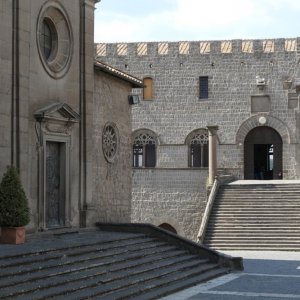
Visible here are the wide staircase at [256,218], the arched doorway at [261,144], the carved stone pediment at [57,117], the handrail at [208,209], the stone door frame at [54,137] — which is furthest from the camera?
the arched doorway at [261,144]

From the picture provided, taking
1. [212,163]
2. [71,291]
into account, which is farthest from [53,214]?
[212,163]

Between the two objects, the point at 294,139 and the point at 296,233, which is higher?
the point at 294,139

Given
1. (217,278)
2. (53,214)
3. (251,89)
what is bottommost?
(217,278)

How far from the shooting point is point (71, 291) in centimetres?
1241

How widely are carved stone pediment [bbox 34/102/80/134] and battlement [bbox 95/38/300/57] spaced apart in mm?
19384

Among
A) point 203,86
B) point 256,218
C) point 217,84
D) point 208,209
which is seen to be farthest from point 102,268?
point 203,86

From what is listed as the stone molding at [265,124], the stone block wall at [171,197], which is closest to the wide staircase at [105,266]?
the stone block wall at [171,197]

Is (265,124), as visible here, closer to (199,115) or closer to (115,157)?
(199,115)

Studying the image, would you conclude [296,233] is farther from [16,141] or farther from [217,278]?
[16,141]

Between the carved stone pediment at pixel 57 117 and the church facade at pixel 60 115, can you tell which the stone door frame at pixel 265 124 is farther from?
the carved stone pediment at pixel 57 117

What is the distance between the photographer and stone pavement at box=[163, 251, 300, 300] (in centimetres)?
1421

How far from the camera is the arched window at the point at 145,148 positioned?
38.0 metres

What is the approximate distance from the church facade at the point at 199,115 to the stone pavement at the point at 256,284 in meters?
15.4

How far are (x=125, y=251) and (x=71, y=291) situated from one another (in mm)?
3946
